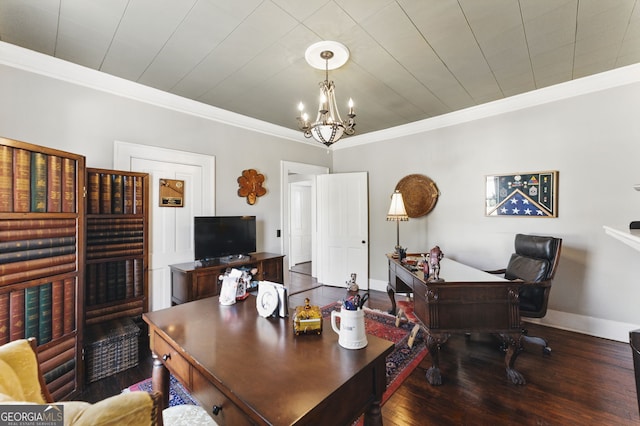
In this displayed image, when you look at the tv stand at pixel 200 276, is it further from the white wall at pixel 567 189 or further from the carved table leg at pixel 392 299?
the white wall at pixel 567 189

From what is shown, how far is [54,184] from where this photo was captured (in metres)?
1.93

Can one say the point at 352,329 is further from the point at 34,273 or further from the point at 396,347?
the point at 34,273

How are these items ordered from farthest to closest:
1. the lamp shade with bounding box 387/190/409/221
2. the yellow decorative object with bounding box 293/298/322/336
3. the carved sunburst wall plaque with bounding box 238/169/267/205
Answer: the carved sunburst wall plaque with bounding box 238/169/267/205, the lamp shade with bounding box 387/190/409/221, the yellow decorative object with bounding box 293/298/322/336

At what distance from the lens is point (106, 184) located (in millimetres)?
2559

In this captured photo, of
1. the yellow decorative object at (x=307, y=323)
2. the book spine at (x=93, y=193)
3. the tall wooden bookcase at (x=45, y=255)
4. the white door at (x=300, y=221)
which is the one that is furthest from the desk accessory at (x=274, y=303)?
the white door at (x=300, y=221)

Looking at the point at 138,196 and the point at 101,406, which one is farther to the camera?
the point at 138,196

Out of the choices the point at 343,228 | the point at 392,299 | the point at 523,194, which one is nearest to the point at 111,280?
the point at 392,299

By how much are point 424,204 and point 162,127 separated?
362 cm

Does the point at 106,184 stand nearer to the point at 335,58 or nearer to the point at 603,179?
the point at 335,58

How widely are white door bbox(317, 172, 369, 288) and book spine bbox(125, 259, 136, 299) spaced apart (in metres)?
3.06

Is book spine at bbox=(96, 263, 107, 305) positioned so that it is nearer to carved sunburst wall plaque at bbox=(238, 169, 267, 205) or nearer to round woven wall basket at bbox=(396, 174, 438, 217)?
carved sunburst wall plaque at bbox=(238, 169, 267, 205)

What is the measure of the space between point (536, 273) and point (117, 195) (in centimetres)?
409

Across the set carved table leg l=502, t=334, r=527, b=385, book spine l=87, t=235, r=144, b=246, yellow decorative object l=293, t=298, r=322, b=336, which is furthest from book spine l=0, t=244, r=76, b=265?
carved table leg l=502, t=334, r=527, b=385

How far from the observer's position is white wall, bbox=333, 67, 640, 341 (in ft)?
9.09
